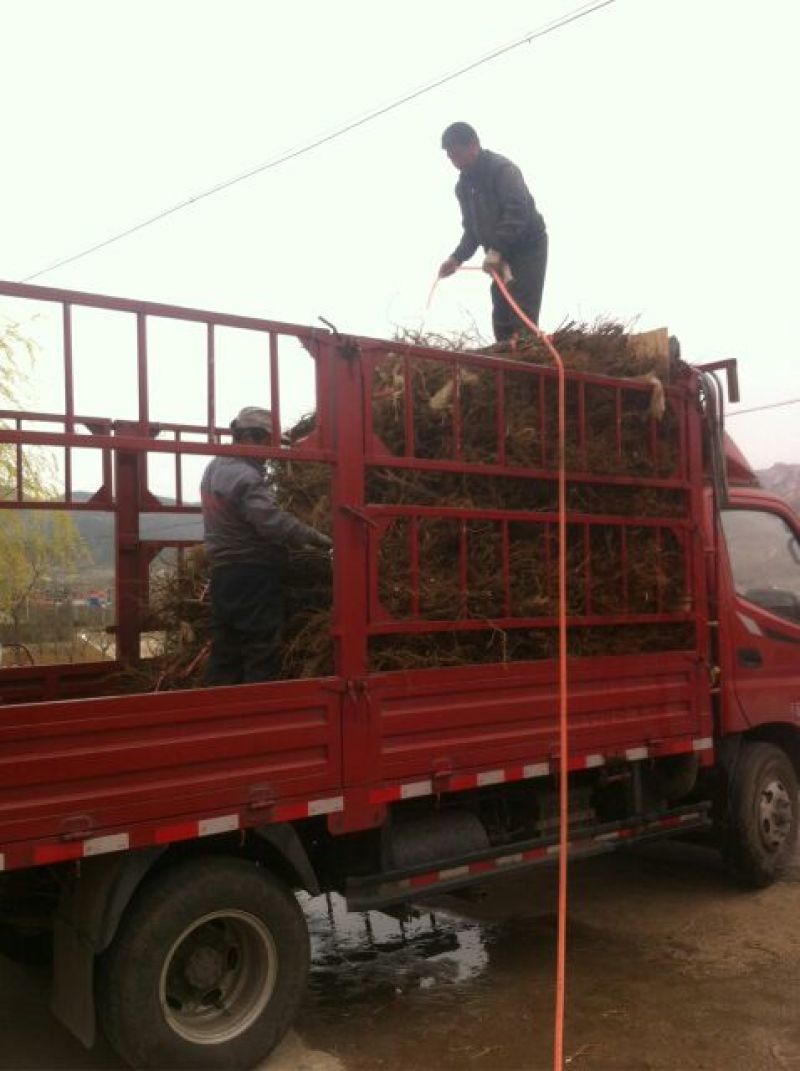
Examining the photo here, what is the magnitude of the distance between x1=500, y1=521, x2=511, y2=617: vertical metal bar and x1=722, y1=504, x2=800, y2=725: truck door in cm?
175

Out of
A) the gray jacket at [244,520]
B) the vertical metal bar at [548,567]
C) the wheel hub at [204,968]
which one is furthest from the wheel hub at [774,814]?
the wheel hub at [204,968]

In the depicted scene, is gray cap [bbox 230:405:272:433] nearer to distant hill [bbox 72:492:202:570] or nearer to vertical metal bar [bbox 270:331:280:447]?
vertical metal bar [bbox 270:331:280:447]

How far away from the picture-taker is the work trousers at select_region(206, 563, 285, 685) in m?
4.29

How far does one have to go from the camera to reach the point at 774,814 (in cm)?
586

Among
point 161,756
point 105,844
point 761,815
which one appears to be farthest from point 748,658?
point 105,844

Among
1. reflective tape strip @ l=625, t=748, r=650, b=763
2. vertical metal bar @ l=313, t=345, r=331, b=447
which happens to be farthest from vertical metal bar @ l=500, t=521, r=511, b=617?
reflective tape strip @ l=625, t=748, r=650, b=763

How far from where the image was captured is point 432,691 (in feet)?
13.5

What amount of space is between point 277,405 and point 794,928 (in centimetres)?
374

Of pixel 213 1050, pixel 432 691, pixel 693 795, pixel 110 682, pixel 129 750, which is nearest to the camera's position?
pixel 129 750

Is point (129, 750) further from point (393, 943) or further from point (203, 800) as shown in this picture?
point (393, 943)

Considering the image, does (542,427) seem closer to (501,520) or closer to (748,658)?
(501,520)

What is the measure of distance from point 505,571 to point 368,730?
920mm

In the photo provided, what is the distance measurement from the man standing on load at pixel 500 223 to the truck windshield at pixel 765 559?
1.70 metres

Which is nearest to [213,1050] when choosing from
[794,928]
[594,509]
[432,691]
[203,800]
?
[203,800]
